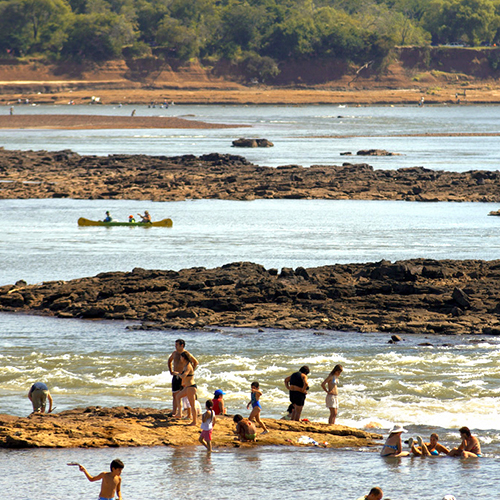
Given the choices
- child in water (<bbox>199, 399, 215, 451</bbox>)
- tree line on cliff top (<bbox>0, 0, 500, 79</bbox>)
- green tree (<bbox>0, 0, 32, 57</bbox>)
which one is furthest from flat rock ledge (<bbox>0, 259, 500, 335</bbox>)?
green tree (<bbox>0, 0, 32, 57</bbox>)

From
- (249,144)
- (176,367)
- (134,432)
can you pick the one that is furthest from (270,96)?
(134,432)

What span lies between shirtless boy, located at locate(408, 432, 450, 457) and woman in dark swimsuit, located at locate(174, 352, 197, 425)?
4210 millimetres

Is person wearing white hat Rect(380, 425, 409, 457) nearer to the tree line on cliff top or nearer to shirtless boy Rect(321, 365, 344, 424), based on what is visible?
shirtless boy Rect(321, 365, 344, 424)

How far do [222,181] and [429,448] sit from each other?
48627 mm

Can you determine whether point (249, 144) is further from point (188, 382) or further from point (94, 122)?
point (188, 382)

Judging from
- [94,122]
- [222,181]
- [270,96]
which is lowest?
[222,181]

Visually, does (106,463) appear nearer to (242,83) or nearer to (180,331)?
(180,331)

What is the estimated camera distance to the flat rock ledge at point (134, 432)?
17125mm

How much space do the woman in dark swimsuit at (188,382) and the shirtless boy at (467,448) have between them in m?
4.97

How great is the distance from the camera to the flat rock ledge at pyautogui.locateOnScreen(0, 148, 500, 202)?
5956 cm

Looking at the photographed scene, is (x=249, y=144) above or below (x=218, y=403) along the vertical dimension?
above

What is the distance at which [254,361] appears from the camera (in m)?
24.0

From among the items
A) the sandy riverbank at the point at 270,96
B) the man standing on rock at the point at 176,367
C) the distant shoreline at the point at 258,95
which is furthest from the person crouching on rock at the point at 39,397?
the sandy riverbank at the point at 270,96

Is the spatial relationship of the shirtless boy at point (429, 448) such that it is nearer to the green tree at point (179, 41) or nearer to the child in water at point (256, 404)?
the child in water at point (256, 404)
